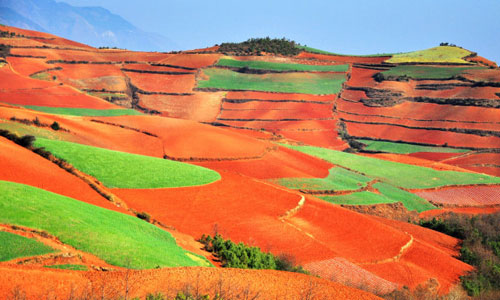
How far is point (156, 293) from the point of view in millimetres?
12961

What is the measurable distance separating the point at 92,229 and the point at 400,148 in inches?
2727

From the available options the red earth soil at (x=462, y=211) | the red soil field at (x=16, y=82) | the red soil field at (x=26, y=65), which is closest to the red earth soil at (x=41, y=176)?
the red earth soil at (x=462, y=211)

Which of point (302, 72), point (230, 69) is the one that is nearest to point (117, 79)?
point (230, 69)

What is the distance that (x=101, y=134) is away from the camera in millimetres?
45531

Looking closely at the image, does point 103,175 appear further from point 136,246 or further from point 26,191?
point 136,246

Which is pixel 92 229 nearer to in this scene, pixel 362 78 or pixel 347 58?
pixel 362 78

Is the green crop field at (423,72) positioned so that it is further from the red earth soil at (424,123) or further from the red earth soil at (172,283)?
the red earth soil at (172,283)

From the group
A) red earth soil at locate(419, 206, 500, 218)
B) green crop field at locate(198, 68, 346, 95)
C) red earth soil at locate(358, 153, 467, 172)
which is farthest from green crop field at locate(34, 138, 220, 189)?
green crop field at locate(198, 68, 346, 95)

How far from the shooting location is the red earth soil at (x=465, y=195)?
49219mm

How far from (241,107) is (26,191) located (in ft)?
250

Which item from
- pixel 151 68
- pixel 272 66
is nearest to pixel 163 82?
pixel 151 68

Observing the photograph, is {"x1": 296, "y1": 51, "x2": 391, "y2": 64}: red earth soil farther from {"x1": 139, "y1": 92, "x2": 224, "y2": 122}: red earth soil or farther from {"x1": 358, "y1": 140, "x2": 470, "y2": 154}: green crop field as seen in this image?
{"x1": 358, "y1": 140, "x2": 470, "y2": 154}: green crop field

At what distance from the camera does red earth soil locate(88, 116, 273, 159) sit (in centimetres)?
4569

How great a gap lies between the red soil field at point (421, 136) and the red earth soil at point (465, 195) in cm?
2593
